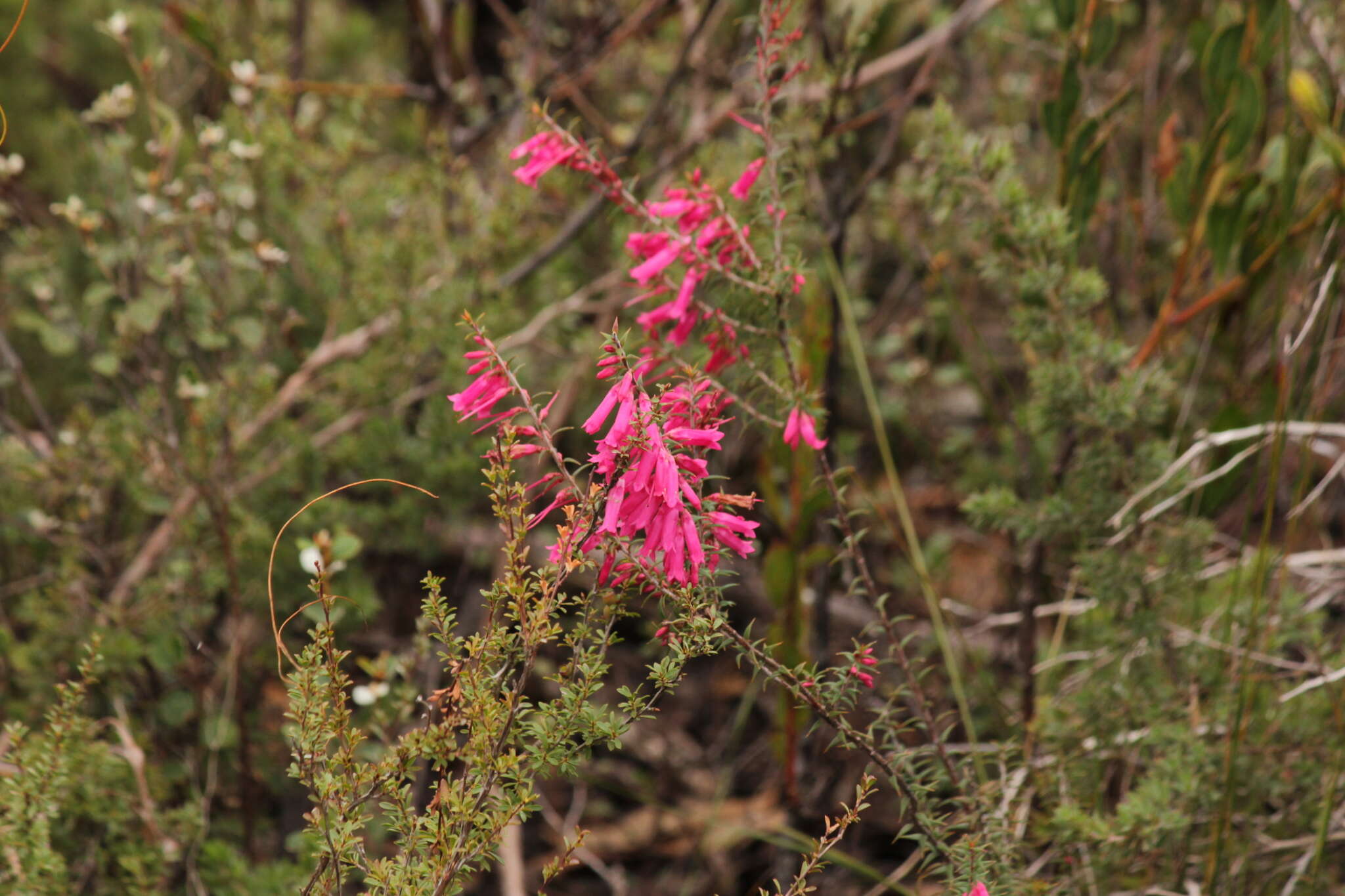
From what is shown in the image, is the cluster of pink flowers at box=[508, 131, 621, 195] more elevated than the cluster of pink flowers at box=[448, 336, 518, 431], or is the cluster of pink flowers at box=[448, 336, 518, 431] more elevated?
the cluster of pink flowers at box=[508, 131, 621, 195]

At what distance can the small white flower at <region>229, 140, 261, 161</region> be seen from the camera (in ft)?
6.60

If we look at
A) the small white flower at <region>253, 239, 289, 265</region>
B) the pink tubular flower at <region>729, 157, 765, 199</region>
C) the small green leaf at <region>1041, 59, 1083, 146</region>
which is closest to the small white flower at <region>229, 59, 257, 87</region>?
the small white flower at <region>253, 239, 289, 265</region>

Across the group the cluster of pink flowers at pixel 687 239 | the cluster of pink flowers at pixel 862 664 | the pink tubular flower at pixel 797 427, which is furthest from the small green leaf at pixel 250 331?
the cluster of pink flowers at pixel 862 664

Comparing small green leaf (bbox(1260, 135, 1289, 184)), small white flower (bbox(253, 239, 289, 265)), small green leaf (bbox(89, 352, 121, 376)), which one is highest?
small green leaf (bbox(1260, 135, 1289, 184))

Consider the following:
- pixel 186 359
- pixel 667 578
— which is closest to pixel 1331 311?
pixel 667 578

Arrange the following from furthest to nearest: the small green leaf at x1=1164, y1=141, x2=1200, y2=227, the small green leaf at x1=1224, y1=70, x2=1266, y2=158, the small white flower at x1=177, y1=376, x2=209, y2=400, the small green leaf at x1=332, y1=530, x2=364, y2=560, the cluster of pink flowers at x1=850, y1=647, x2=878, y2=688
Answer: the small white flower at x1=177, y1=376, x2=209, y2=400, the small green leaf at x1=1164, y1=141, x2=1200, y2=227, the small green leaf at x1=1224, y1=70, x2=1266, y2=158, the small green leaf at x1=332, y1=530, x2=364, y2=560, the cluster of pink flowers at x1=850, y1=647, x2=878, y2=688

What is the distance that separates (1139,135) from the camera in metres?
2.89

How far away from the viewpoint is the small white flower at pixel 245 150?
2.01m

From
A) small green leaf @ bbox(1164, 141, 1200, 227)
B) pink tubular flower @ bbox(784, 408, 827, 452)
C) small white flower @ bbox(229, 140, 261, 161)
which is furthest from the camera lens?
small white flower @ bbox(229, 140, 261, 161)

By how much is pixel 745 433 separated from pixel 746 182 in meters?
0.91

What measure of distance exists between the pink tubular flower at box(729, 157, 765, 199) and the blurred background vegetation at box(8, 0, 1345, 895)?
0.23ft

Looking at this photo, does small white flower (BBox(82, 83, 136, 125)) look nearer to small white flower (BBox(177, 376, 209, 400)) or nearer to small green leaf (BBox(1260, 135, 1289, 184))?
small white flower (BBox(177, 376, 209, 400))

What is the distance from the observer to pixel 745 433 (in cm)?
228

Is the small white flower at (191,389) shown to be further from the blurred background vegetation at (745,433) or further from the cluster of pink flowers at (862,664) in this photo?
the cluster of pink flowers at (862,664)
